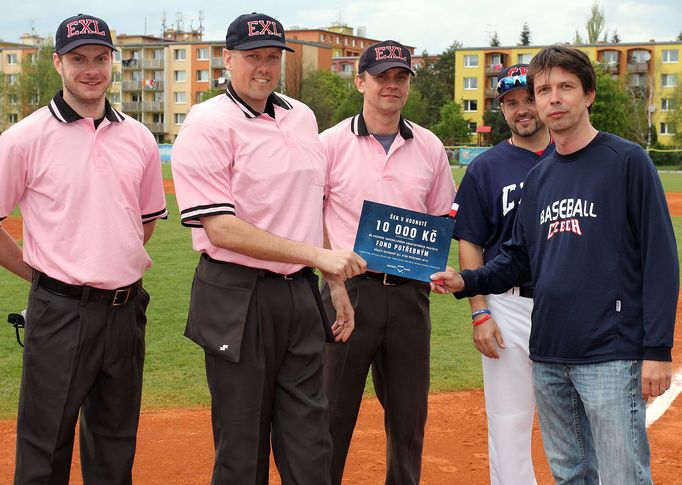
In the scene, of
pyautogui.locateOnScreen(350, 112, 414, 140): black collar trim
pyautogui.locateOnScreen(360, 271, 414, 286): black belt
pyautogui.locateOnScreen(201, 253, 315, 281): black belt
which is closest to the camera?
pyautogui.locateOnScreen(201, 253, 315, 281): black belt

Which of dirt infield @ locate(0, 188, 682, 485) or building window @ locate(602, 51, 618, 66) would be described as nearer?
dirt infield @ locate(0, 188, 682, 485)

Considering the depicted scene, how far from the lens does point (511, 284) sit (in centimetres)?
436

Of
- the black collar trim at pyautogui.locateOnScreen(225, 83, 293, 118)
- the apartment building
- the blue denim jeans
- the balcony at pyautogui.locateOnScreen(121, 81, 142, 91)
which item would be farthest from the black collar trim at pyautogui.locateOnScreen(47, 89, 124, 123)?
the balcony at pyautogui.locateOnScreen(121, 81, 142, 91)

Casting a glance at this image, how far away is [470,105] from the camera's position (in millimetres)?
95562

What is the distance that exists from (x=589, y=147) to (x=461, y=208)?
121 cm

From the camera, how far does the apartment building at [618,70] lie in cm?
8225

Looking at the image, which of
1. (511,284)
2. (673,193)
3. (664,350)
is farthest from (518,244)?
(673,193)

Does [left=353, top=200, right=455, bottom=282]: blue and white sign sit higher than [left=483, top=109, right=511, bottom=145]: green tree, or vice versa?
[left=483, top=109, right=511, bottom=145]: green tree

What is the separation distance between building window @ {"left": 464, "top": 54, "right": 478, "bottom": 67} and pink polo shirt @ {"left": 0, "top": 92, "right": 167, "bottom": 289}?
93.8 metres

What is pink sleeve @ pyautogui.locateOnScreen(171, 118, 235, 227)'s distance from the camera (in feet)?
13.1

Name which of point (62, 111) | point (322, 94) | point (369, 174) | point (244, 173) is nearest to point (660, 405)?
point (369, 174)

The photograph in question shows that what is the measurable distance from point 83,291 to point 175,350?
16.4 feet

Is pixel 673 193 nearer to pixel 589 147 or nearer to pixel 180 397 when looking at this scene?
pixel 180 397

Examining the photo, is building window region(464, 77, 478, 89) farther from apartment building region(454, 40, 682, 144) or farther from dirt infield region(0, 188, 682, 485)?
dirt infield region(0, 188, 682, 485)
